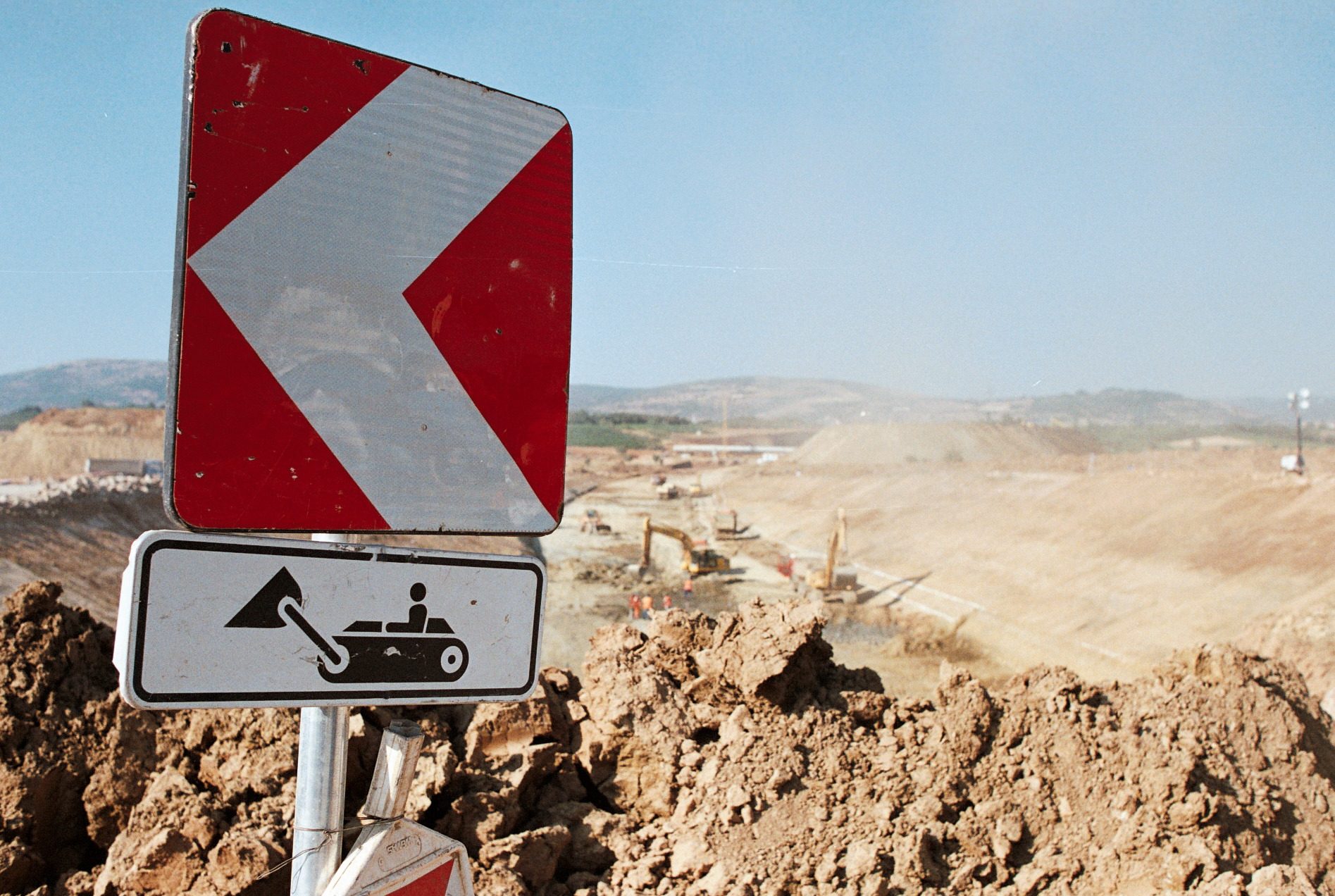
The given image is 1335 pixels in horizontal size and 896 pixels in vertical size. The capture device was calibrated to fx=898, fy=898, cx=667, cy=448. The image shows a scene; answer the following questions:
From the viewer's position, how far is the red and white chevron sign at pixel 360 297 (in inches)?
50.6

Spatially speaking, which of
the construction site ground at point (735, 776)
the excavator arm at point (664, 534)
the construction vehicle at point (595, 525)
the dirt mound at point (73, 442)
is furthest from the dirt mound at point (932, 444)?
the construction site ground at point (735, 776)

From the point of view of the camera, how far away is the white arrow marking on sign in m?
1.32

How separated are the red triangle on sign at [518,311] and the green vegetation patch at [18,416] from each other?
230 feet

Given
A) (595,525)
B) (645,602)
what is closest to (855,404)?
(595,525)

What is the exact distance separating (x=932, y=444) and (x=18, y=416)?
2536 inches

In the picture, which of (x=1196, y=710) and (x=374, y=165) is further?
(x=1196, y=710)

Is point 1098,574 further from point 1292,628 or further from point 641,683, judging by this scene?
point 641,683

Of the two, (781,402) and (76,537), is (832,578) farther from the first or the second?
(781,402)

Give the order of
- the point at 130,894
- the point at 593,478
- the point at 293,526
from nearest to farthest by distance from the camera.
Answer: the point at 293,526, the point at 130,894, the point at 593,478

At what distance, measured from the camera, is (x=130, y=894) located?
9.73ft

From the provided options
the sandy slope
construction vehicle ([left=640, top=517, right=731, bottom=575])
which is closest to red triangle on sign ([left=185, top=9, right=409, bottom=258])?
the sandy slope

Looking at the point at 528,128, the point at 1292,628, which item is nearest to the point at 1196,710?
the point at 528,128

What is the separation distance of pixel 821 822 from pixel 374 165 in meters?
3.15

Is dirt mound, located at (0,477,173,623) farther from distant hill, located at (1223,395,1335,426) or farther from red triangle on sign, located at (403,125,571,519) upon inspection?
distant hill, located at (1223,395,1335,426)
